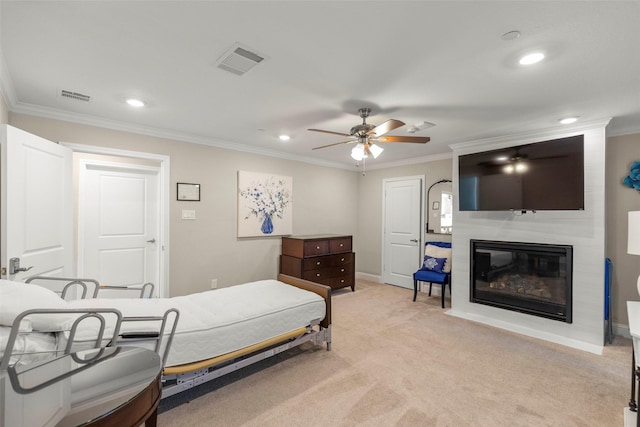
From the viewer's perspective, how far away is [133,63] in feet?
6.70

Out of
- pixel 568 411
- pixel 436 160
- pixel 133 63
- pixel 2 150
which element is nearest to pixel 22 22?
pixel 133 63

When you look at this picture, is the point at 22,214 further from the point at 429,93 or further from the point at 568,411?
the point at 568,411

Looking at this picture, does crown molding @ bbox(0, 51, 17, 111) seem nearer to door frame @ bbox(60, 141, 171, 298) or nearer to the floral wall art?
door frame @ bbox(60, 141, 171, 298)

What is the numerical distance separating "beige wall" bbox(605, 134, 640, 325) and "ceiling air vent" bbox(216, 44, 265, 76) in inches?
165

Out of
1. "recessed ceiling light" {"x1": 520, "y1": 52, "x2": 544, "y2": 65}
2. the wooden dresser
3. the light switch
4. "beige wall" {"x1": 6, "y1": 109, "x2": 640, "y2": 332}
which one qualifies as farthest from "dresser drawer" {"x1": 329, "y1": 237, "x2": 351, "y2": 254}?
"recessed ceiling light" {"x1": 520, "y1": 52, "x2": 544, "y2": 65}

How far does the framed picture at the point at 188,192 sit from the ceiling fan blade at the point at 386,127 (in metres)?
2.55

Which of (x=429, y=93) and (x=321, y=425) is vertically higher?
(x=429, y=93)

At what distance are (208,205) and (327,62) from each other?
287 cm

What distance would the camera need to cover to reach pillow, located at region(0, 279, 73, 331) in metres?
1.22

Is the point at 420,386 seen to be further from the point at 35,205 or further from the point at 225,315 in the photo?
the point at 35,205

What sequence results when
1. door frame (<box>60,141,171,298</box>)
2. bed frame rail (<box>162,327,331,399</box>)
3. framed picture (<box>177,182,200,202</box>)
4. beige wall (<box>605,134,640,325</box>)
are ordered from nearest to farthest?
bed frame rail (<box>162,327,331,399</box>), beige wall (<box>605,134,640,325</box>), door frame (<box>60,141,171,298</box>), framed picture (<box>177,182,200,202</box>)

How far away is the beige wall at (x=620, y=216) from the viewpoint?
330cm

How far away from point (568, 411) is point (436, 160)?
151 inches

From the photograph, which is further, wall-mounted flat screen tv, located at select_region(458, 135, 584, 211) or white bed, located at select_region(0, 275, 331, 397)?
wall-mounted flat screen tv, located at select_region(458, 135, 584, 211)
